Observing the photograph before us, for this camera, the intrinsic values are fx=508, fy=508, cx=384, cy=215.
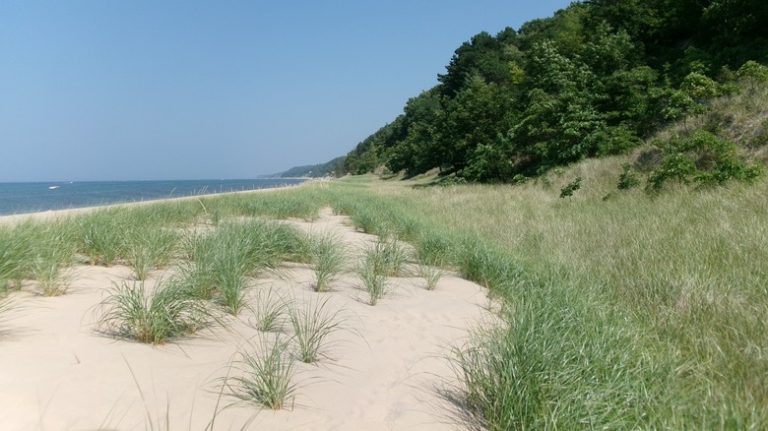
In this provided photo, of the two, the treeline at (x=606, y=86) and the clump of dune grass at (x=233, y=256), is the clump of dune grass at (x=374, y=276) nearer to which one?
the clump of dune grass at (x=233, y=256)

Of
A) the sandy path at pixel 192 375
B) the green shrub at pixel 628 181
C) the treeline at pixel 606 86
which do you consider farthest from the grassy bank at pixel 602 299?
the treeline at pixel 606 86

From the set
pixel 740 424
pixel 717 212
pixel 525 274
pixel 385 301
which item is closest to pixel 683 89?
pixel 717 212

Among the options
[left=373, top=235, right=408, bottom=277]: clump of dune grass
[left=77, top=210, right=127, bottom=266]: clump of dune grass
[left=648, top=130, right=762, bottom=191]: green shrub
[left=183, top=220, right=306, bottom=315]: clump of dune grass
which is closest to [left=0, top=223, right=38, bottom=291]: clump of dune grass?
[left=77, top=210, right=127, bottom=266]: clump of dune grass

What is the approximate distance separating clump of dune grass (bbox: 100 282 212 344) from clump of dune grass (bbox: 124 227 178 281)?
4.62 ft

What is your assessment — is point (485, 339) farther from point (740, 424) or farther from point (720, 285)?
point (720, 285)

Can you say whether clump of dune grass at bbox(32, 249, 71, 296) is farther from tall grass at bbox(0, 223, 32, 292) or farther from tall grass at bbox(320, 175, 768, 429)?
tall grass at bbox(320, 175, 768, 429)

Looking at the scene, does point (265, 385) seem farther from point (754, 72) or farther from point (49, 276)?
point (754, 72)

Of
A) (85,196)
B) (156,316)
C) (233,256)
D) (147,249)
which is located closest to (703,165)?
(233,256)

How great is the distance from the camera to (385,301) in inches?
219

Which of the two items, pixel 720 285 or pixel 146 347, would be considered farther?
pixel 720 285

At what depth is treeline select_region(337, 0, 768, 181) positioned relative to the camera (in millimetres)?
19172

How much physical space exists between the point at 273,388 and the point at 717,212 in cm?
772

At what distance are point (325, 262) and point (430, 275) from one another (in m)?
1.35

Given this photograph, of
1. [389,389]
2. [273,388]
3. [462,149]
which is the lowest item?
[389,389]
